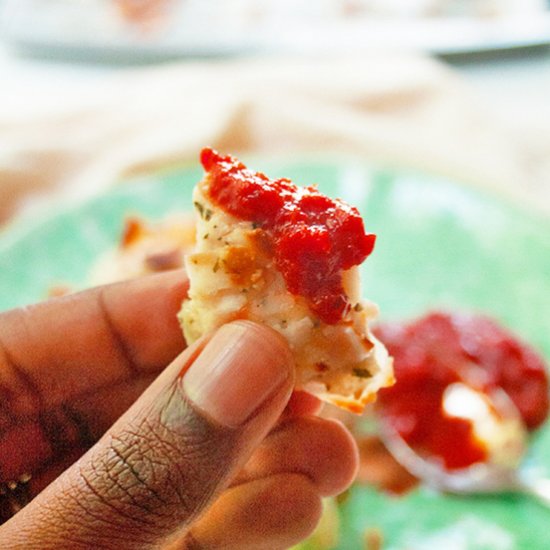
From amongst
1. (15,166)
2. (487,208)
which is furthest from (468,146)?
(15,166)

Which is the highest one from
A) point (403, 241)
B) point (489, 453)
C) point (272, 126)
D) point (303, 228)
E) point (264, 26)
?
point (303, 228)

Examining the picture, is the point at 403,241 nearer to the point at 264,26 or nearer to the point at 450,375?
the point at 450,375

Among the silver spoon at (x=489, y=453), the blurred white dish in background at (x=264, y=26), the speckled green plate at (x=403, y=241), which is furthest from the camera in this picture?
the blurred white dish in background at (x=264, y=26)

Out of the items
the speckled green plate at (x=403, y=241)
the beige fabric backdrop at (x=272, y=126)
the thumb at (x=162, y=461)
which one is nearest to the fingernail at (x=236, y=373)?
the thumb at (x=162, y=461)

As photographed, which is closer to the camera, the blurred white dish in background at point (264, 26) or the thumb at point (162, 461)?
the thumb at point (162, 461)

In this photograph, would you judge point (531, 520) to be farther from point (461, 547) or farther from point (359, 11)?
point (359, 11)

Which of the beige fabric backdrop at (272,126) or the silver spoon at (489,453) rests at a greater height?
the beige fabric backdrop at (272,126)

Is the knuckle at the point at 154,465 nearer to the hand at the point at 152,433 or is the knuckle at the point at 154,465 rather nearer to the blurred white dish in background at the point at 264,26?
the hand at the point at 152,433

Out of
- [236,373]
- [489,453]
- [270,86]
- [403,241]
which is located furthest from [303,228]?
[270,86]
